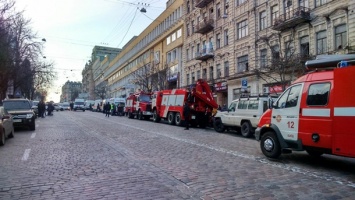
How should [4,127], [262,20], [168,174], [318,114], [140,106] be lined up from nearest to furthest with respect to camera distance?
[168,174] < [318,114] < [4,127] < [262,20] < [140,106]

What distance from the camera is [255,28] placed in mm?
32719

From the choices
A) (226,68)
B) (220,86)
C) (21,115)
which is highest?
(226,68)

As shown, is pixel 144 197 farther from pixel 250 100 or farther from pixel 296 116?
pixel 250 100

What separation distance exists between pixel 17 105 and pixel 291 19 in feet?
70.5

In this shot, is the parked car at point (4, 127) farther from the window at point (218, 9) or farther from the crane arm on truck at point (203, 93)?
the window at point (218, 9)

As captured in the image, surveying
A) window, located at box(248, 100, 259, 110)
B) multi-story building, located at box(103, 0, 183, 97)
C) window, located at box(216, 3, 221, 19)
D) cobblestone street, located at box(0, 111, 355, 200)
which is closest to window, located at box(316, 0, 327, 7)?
→ window, located at box(248, 100, 259, 110)

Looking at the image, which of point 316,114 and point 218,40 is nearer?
point 316,114

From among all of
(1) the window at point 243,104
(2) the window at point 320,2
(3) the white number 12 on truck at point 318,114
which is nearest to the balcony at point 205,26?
(2) the window at point 320,2

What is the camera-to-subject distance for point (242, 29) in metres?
35.3

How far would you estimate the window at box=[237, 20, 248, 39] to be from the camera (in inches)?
1359

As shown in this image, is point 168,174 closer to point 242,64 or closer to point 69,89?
point 242,64

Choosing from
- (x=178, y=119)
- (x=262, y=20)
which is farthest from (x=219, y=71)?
(x=178, y=119)

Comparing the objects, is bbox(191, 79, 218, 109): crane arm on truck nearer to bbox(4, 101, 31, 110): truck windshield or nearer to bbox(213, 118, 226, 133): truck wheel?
bbox(213, 118, 226, 133): truck wheel

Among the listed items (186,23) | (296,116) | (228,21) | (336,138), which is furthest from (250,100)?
(186,23)
